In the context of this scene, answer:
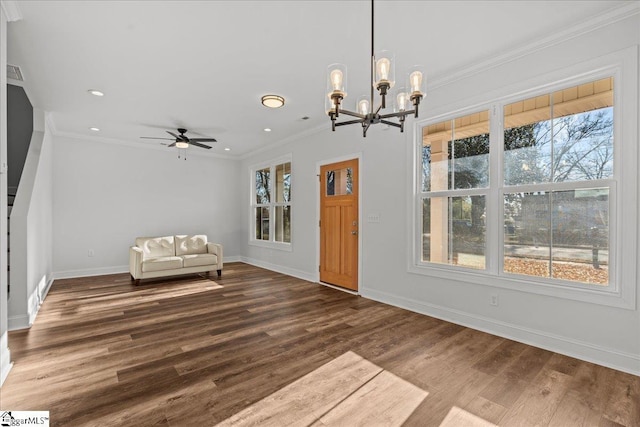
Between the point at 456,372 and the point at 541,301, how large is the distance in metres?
1.18

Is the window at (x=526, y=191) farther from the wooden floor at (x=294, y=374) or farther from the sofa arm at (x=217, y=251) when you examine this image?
the sofa arm at (x=217, y=251)

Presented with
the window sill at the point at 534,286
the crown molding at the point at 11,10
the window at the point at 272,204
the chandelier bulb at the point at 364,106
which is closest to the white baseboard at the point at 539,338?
the window sill at the point at 534,286

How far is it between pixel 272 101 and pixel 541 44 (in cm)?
300

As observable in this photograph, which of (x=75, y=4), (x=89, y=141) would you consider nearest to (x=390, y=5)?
(x=75, y=4)

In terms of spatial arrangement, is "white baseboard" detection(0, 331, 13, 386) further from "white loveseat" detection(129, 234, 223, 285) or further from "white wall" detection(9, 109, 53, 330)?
"white loveseat" detection(129, 234, 223, 285)

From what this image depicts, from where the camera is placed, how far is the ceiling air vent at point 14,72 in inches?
128

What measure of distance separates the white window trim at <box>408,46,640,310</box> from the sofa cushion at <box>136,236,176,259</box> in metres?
5.51

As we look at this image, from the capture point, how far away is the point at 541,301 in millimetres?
2818

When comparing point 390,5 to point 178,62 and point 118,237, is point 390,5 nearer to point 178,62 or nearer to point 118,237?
point 178,62

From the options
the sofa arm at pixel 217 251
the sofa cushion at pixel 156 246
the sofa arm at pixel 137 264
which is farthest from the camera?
the sofa arm at pixel 217 251

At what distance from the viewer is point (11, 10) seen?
234 centimetres

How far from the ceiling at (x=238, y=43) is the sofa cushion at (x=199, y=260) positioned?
283 cm

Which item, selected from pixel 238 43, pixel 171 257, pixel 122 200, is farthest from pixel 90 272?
pixel 238 43

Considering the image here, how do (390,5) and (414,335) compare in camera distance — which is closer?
(390,5)
